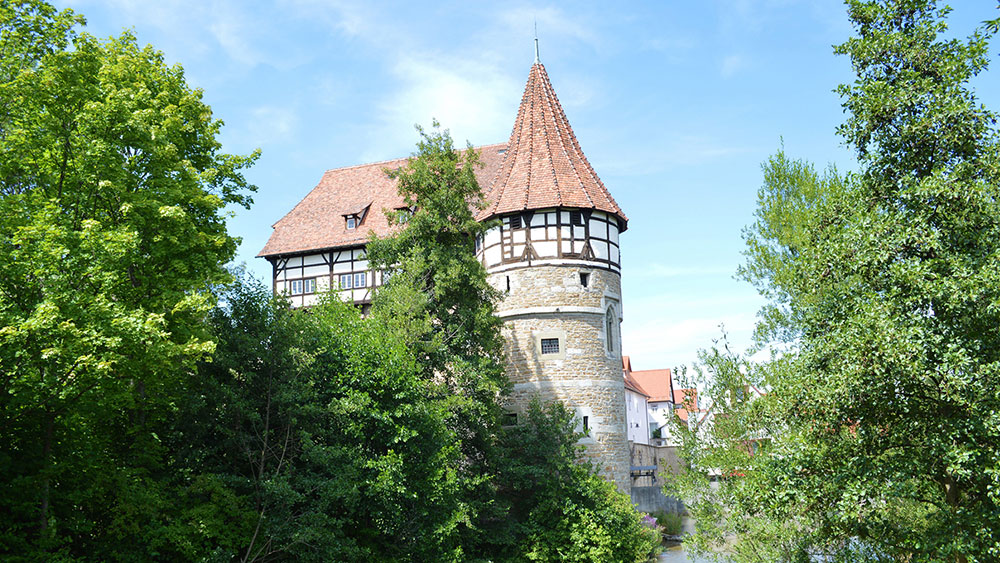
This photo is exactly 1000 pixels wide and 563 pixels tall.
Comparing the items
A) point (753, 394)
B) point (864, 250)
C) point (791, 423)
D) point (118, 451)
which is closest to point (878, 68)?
point (864, 250)

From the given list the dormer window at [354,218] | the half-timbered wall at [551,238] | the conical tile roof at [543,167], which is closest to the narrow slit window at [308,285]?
the dormer window at [354,218]

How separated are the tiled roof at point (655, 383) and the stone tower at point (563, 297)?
137 ft

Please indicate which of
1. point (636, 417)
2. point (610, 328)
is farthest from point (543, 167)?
point (636, 417)

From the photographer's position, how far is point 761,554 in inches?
500

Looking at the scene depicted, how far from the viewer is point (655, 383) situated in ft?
213

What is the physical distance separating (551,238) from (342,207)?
1085 centimetres

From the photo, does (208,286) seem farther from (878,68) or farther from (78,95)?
(878,68)

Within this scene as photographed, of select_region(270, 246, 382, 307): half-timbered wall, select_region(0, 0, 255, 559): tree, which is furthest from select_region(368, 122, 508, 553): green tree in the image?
select_region(270, 246, 382, 307): half-timbered wall

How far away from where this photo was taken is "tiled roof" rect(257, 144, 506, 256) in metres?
28.7

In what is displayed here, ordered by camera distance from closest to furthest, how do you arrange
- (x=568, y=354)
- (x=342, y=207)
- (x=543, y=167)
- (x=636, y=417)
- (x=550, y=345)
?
(x=568, y=354), (x=550, y=345), (x=543, y=167), (x=342, y=207), (x=636, y=417)

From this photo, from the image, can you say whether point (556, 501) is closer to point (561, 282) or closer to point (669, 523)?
point (561, 282)

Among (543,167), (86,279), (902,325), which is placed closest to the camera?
(902,325)

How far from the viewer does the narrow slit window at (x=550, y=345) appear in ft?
74.9

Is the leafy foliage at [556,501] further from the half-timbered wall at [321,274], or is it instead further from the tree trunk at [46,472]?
the tree trunk at [46,472]
